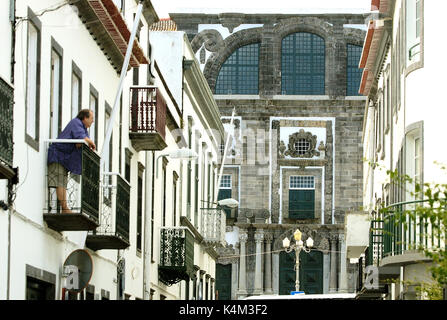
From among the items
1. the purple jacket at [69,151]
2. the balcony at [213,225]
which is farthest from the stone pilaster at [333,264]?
the purple jacket at [69,151]

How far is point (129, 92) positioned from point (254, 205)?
44625mm

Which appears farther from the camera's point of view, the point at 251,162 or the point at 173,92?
the point at 251,162

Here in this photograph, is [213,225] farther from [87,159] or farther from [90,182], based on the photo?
[87,159]

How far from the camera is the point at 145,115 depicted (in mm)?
27609

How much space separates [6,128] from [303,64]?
202 ft

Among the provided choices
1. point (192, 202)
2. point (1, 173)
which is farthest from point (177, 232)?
point (1, 173)

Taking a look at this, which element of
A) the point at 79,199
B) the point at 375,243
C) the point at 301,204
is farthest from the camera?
the point at 301,204

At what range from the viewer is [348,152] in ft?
238

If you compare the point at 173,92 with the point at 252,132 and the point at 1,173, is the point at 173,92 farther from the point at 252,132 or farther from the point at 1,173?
the point at 252,132

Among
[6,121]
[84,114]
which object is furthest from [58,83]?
[6,121]

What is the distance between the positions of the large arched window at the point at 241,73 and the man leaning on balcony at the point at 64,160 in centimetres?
5535

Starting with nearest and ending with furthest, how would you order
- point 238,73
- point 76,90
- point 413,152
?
point 76,90 < point 413,152 < point 238,73

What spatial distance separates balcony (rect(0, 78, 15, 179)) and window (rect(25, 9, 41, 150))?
9.00 feet

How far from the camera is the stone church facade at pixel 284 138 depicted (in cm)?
7056
